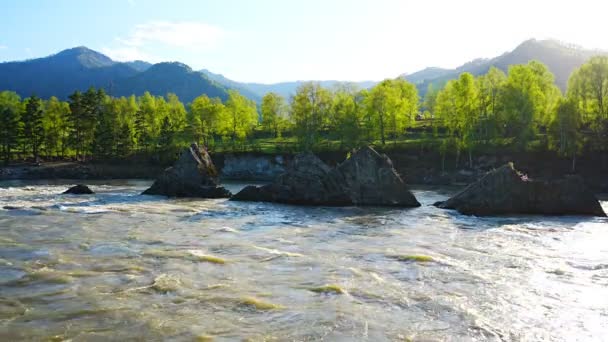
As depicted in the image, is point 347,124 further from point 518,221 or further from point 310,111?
point 518,221

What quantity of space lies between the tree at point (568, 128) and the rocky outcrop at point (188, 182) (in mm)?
Result: 48037

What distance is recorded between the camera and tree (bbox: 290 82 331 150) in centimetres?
8619

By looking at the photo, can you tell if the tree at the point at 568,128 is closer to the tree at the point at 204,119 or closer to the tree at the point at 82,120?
the tree at the point at 204,119

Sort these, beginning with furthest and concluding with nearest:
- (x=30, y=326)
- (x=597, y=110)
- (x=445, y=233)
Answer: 1. (x=597, y=110)
2. (x=445, y=233)
3. (x=30, y=326)

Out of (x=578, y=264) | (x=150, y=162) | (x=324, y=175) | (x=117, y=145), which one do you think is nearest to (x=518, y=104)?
(x=324, y=175)

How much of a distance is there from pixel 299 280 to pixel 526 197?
88.2ft

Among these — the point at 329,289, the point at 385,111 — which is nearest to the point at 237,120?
the point at 385,111

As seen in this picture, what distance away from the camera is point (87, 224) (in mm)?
29656

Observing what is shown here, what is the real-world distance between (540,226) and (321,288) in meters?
20.9

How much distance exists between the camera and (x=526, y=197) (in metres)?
37.6

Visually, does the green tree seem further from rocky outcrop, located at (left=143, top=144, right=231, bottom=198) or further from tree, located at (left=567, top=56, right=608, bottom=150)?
rocky outcrop, located at (left=143, top=144, right=231, bottom=198)

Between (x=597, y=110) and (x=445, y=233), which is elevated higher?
(x=597, y=110)

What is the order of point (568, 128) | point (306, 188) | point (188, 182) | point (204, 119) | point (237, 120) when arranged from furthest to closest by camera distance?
point (237, 120) < point (204, 119) < point (568, 128) < point (188, 182) < point (306, 188)

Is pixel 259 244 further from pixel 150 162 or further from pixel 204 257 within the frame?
pixel 150 162
